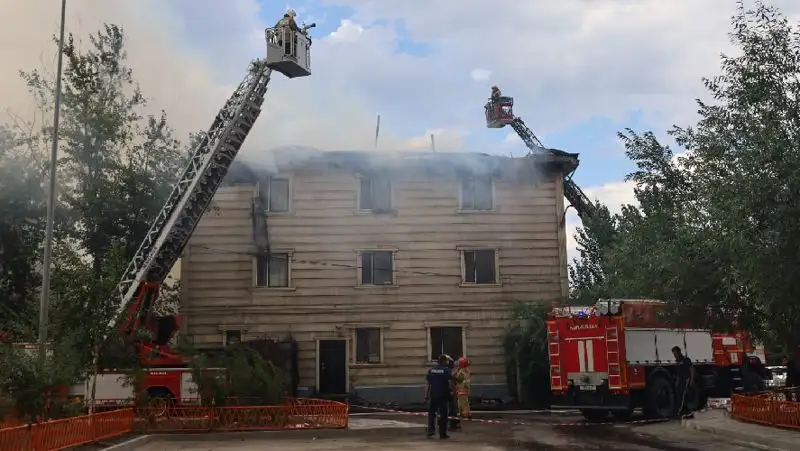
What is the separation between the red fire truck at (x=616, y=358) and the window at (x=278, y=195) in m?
10.8

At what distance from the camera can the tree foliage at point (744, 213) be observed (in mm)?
10797

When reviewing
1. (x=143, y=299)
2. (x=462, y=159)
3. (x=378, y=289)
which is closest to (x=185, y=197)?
(x=143, y=299)

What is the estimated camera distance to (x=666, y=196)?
61.6 feet

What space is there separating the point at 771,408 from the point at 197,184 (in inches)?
525

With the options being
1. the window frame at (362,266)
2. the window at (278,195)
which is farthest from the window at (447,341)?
the window at (278,195)

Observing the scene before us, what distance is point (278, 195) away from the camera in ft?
83.5

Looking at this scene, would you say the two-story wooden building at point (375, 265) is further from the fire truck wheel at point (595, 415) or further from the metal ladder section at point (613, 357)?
the metal ladder section at point (613, 357)

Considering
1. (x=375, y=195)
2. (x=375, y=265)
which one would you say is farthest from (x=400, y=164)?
(x=375, y=265)

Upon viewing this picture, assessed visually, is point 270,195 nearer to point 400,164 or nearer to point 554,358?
point 400,164

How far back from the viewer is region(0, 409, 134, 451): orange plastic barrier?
9.36 metres

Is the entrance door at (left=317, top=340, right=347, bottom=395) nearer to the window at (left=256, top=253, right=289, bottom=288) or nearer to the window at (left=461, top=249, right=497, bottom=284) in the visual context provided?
the window at (left=256, top=253, right=289, bottom=288)

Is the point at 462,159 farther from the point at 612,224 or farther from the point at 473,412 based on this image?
the point at 612,224

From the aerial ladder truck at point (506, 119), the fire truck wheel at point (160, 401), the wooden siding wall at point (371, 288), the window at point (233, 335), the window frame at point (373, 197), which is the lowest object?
the fire truck wheel at point (160, 401)

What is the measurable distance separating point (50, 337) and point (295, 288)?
11.8 m
